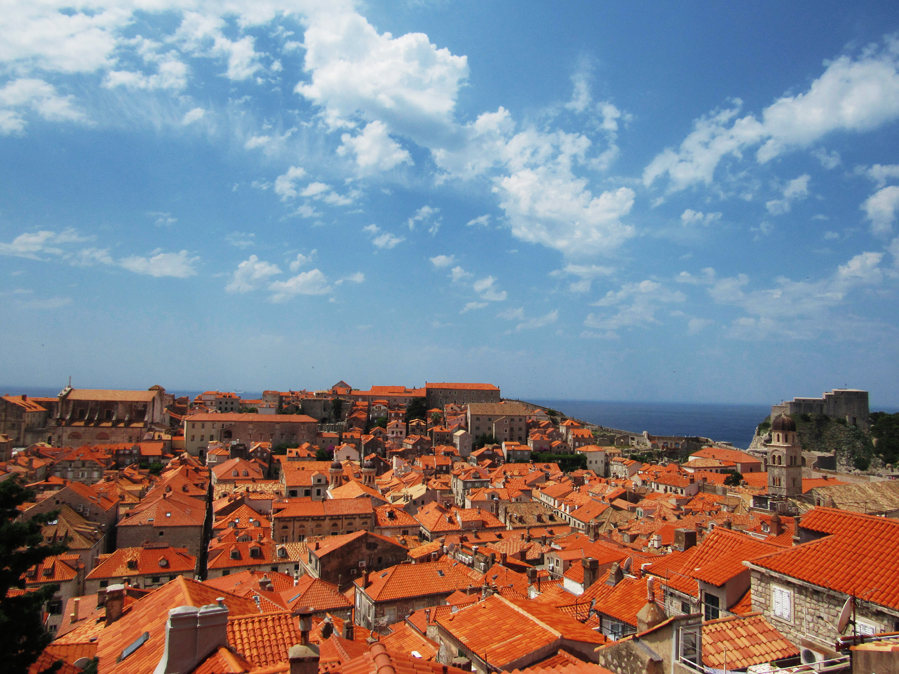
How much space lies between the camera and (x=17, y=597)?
885cm

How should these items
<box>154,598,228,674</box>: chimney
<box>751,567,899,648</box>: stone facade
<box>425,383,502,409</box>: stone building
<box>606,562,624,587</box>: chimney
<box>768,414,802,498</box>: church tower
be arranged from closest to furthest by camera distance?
<box>154,598,228,674</box>: chimney
<box>751,567,899,648</box>: stone facade
<box>606,562,624,587</box>: chimney
<box>768,414,802,498</box>: church tower
<box>425,383,502,409</box>: stone building

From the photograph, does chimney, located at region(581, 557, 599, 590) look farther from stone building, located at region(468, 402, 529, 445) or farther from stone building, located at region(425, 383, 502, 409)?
stone building, located at region(425, 383, 502, 409)

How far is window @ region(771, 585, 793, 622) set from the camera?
8297mm

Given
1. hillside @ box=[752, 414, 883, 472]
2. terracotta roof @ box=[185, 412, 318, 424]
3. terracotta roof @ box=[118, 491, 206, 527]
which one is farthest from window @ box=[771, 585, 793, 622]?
hillside @ box=[752, 414, 883, 472]

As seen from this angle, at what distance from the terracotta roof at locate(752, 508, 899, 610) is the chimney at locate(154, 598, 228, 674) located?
26.7 ft

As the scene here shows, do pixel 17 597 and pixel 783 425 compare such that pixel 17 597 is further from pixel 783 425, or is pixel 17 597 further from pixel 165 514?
pixel 783 425

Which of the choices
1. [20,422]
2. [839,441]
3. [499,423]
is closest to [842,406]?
[839,441]

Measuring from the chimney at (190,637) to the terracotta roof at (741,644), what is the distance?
6.21 meters

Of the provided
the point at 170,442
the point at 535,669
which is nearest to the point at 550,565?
the point at 535,669

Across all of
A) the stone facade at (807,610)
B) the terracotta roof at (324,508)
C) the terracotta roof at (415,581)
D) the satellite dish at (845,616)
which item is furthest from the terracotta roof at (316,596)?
the satellite dish at (845,616)

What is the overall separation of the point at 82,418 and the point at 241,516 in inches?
2078

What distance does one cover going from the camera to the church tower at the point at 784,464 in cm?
4669

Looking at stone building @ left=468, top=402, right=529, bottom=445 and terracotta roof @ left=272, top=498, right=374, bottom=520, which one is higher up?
stone building @ left=468, top=402, right=529, bottom=445

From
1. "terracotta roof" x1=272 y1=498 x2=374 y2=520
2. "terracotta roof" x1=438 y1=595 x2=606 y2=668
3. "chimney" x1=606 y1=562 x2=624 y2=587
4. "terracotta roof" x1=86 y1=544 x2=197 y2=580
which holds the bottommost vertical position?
"terracotta roof" x1=86 y1=544 x2=197 y2=580
